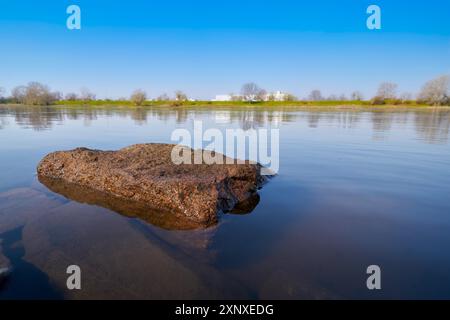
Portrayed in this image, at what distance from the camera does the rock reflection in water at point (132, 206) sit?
415 centimetres

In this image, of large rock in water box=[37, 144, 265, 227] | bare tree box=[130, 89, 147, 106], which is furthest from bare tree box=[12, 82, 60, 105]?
large rock in water box=[37, 144, 265, 227]

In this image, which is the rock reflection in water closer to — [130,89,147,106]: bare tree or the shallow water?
the shallow water

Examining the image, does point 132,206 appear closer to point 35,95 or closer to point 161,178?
point 161,178

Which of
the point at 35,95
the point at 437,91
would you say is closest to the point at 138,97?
the point at 35,95

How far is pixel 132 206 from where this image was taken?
477 cm

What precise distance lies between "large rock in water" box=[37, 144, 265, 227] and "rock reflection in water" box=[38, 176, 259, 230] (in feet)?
0.29

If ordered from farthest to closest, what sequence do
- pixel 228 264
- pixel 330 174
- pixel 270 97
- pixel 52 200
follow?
1. pixel 270 97
2. pixel 330 174
3. pixel 52 200
4. pixel 228 264

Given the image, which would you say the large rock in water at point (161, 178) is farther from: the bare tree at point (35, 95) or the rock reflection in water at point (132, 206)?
the bare tree at point (35, 95)

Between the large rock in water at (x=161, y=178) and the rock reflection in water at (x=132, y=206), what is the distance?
0.29ft

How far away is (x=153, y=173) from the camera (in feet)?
17.3

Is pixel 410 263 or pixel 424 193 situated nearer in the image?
pixel 410 263
